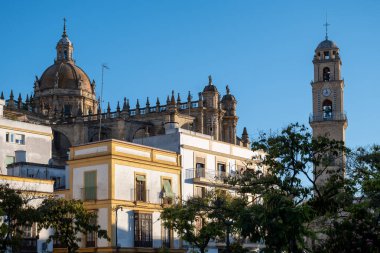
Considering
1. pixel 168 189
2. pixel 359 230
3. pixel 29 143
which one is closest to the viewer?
pixel 359 230

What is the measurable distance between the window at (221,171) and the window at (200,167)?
1.45m

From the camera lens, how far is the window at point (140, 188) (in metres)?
44.8

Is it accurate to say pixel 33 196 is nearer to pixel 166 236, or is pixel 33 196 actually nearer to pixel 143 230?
pixel 143 230

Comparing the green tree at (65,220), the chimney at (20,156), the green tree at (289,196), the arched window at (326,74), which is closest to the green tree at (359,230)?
the green tree at (289,196)

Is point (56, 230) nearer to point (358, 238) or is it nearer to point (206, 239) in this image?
point (206, 239)

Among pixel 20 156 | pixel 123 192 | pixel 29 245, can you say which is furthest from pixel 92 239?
pixel 20 156

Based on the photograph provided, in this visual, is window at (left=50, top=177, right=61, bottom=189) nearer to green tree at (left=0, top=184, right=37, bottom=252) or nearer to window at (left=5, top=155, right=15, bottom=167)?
window at (left=5, top=155, right=15, bottom=167)

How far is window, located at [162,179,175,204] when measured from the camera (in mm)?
46281

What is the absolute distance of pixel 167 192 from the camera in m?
46.7

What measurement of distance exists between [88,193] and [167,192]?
5.25m

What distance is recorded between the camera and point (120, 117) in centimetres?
8712

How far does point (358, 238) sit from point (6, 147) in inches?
1233

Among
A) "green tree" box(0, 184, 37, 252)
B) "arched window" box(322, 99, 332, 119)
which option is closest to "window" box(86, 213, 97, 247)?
"green tree" box(0, 184, 37, 252)

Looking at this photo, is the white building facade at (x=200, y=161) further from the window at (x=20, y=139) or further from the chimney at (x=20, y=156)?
the window at (x=20, y=139)
